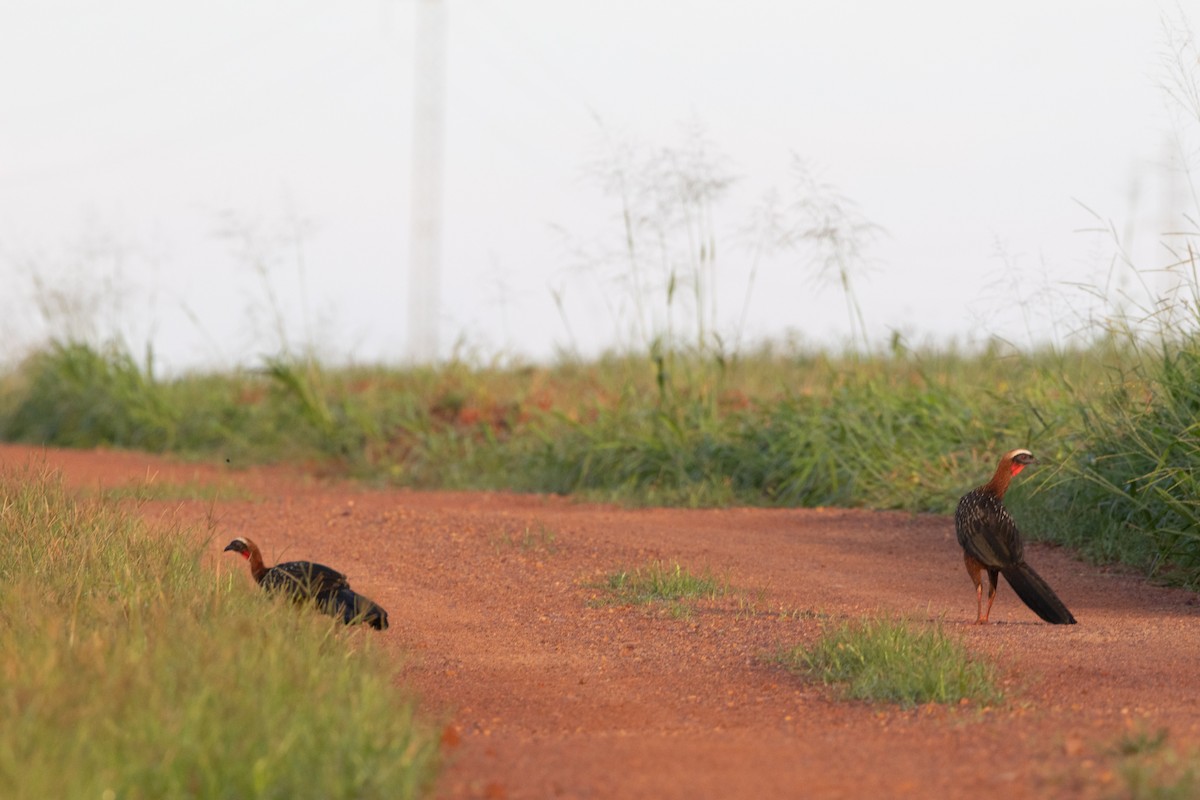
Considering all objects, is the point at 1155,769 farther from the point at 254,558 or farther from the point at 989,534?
Answer: the point at 254,558

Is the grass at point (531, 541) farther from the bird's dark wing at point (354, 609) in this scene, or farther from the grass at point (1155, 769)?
the grass at point (1155, 769)

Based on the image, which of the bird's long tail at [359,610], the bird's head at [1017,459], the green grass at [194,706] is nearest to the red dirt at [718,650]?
the bird's long tail at [359,610]

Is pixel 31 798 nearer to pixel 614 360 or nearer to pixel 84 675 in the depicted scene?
pixel 84 675

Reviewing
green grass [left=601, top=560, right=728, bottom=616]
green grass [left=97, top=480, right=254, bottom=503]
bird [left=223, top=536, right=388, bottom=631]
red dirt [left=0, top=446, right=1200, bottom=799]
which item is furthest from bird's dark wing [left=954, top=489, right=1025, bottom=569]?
green grass [left=97, top=480, right=254, bottom=503]

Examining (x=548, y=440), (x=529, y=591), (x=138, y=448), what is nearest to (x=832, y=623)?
(x=529, y=591)

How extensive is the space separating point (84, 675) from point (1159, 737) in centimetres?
294

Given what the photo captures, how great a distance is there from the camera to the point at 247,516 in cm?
895

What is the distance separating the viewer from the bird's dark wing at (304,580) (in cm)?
567

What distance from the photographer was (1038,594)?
6.05 meters

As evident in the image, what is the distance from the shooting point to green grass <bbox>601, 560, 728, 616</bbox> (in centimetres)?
649

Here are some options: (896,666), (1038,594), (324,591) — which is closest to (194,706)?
(324,591)

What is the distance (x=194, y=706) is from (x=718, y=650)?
8.80 feet

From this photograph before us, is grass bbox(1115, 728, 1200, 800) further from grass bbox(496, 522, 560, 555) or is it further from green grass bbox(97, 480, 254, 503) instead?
green grass bbox(97, 480, 254, 503)

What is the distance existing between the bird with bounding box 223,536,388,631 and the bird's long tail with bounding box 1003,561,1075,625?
2.79 metres
